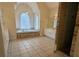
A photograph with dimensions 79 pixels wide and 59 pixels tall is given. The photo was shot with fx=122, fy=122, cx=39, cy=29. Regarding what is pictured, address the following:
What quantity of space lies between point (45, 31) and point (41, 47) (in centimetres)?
16

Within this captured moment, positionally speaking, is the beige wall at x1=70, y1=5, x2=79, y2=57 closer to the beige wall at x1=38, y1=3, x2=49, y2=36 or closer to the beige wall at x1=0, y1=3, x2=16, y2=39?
the beige wall at x1=38, y1=3, x2=49, y2=36

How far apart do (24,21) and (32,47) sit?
254mm

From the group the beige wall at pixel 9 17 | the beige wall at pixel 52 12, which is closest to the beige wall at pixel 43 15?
the beige wall at pixel 52 12

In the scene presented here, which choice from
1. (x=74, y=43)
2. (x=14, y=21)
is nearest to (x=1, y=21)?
(x=14, y=21)

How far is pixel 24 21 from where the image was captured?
114 centimetres

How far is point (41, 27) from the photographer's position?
44.8 inches

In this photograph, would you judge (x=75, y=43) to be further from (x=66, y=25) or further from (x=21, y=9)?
(x=21, y=9)

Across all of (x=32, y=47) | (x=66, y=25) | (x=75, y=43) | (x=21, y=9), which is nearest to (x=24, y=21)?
(x=21, y=9)

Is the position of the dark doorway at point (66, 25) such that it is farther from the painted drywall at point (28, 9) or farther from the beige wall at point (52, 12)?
the painted drywall at point (28, 9)

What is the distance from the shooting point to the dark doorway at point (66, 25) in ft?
3.61

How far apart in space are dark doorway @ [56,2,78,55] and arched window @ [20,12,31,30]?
0.29 metres

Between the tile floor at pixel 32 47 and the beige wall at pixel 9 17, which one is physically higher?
the beige wall at pixel 9 17

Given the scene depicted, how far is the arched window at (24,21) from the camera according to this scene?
1126 mm

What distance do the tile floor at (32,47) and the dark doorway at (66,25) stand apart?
0.26ft
